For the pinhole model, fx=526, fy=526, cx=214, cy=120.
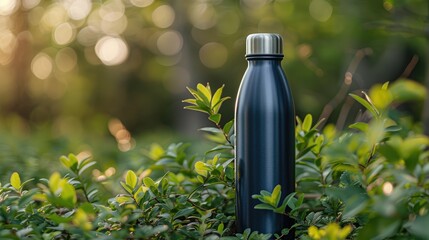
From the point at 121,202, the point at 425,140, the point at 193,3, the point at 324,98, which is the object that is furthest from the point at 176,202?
the point at 193,3

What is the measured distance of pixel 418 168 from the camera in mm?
1242

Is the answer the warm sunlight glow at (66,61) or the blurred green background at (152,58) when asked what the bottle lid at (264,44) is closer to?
the blurred green background at (152,58)

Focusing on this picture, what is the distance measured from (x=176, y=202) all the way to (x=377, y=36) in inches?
241

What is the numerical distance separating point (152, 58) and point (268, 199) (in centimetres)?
1644

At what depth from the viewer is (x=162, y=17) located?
14.3 metres

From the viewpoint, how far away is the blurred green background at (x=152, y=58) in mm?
7676

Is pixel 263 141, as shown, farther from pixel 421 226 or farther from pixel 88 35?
pixel 88 35

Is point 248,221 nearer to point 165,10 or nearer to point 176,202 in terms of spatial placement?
point 176,202

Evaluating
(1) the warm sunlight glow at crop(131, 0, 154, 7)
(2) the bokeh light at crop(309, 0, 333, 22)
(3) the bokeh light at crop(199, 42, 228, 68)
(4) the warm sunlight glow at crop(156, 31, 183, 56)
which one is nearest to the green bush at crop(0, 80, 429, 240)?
(2) the bokeh light at crop(309, 0, 333, 22)

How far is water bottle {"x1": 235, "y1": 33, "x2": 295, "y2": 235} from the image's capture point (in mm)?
1634

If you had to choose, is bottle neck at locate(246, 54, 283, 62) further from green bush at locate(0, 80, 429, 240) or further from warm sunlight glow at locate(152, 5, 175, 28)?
warm sunlight glow at locate(152, 5, 175, 28)

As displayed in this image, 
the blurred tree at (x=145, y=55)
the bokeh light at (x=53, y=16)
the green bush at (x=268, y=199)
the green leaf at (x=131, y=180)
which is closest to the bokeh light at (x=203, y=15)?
the blurred tree at (x=145, y=55)

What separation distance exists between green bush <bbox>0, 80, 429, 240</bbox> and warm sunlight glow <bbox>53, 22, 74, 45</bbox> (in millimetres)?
12174

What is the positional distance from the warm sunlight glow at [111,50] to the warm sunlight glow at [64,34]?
143cm
